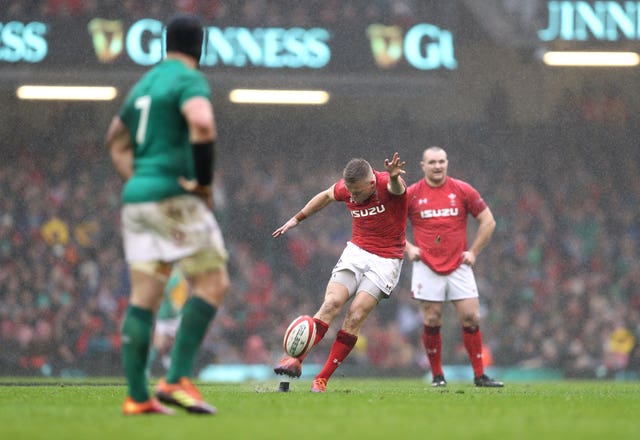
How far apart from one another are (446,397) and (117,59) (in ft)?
39.5

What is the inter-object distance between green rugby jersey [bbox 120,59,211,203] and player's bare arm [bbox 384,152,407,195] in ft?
8.92

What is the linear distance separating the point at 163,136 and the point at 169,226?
526 millimetres

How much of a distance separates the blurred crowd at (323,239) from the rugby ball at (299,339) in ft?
33.1

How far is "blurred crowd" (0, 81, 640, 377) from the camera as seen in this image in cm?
2073

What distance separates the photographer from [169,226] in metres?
6.40

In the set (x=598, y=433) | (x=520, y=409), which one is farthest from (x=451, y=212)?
(x=598, y=433)

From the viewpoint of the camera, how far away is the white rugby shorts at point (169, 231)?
6387mm

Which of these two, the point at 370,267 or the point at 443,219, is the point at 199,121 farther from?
the point at 443,219

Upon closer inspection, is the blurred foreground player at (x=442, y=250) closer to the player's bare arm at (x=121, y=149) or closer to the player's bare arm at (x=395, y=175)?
the player's bare arm at (x=395, y=175)

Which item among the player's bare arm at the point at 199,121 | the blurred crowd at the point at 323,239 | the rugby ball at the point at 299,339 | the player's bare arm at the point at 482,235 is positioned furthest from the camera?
the blurred crowd at the point at 323,239

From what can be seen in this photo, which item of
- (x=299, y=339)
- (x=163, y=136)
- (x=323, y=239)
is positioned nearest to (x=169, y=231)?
(x=163, y=136)

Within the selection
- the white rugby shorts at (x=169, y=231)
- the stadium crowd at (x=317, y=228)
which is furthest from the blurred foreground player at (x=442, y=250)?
the stadium crowd at (x=317, y=228)

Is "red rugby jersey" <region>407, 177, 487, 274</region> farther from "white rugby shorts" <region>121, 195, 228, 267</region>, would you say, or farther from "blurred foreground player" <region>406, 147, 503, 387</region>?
"white rugby shorts" <region>121, 195, 228, 267</region>

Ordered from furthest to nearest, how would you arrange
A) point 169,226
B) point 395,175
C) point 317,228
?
point 317,228 → point 395,175 → point 169,226
